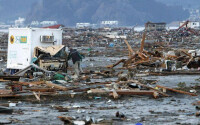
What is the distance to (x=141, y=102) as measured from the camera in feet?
48.4

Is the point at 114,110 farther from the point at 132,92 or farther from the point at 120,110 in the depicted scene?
the point at 132,92

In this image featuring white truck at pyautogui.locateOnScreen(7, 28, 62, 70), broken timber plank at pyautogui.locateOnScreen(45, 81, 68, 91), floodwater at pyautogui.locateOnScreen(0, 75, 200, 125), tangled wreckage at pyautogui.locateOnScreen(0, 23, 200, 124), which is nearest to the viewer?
floodwater at pyautogui.locateOnScreen(0, 75, 200, 125)

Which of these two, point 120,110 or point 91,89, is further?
point 91,89

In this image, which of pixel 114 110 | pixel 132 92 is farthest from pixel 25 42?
pixel 114 110

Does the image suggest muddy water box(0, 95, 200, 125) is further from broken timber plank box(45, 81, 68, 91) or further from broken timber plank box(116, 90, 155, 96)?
broken timber plank box(45, 81, 68, 91)

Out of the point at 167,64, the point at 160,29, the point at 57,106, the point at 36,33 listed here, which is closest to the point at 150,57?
the point at 167,64

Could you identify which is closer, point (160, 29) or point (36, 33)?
point (36, 33)

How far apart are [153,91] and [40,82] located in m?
4.41

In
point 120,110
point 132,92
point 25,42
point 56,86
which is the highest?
point 25,42

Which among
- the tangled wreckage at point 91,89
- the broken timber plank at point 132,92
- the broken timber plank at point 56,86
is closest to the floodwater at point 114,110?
the tangled wreckage at point 91,89

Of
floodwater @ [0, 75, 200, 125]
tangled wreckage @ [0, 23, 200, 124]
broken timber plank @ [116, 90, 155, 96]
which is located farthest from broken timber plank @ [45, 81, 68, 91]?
broken timber plank @ [116, 90, 155, 96]

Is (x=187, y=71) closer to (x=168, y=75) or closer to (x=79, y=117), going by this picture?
(x=168, y=75)

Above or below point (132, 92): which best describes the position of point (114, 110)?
below

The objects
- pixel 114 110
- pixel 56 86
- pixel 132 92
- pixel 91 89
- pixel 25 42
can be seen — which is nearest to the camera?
pixel 114 110
